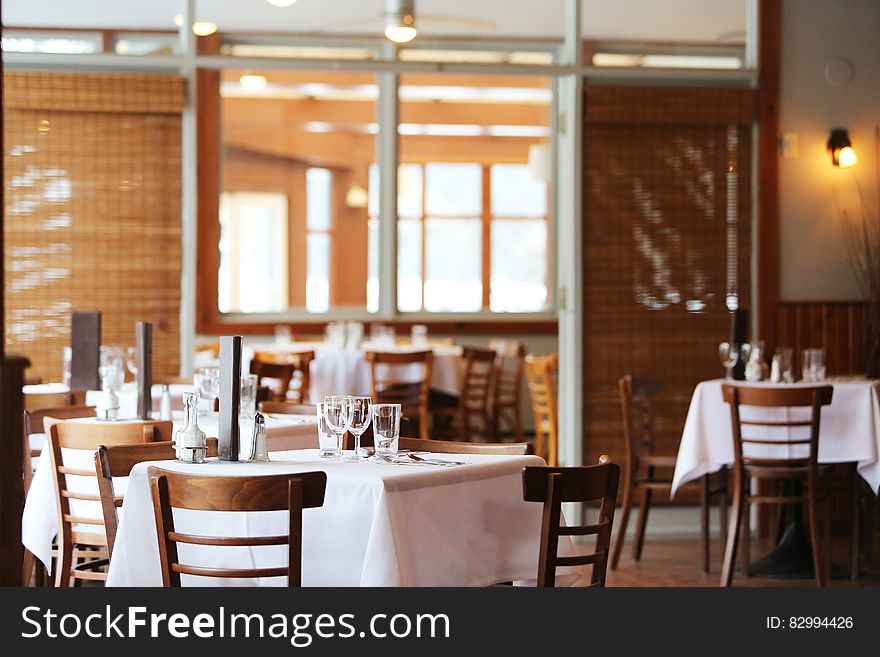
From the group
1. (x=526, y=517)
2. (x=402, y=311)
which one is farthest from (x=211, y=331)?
(x=526, y=517)

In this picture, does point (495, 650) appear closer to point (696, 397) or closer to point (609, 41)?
point (696, 397)

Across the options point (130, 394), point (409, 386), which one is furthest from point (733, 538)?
point (409, 386)

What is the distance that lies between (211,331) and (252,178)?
2.15m

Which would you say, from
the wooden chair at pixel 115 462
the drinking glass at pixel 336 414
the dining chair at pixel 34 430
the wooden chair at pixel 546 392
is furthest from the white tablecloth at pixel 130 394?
the wooden chair at pixel 546 392

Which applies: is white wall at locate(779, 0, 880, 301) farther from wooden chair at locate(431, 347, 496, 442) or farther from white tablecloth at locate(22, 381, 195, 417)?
white tablecloth at locate(22, 381, 195, 417)

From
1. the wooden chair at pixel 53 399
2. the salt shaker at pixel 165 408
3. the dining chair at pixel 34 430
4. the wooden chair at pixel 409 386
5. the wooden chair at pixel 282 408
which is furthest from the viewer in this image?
the wooden chair at pixel 409 386

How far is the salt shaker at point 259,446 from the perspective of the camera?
362cm

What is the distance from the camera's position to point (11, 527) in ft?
9.64

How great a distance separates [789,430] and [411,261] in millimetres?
6574

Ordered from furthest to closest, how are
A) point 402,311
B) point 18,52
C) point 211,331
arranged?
point 402,311
point 211,331
point 18,52

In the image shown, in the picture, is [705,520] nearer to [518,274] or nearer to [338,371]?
[338,371]

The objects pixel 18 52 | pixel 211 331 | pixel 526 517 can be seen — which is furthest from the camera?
pixel 211 331

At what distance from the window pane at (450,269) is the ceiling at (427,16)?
3484 millimetres

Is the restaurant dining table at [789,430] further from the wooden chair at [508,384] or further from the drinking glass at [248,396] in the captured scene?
the wooden chair at [508,384]
